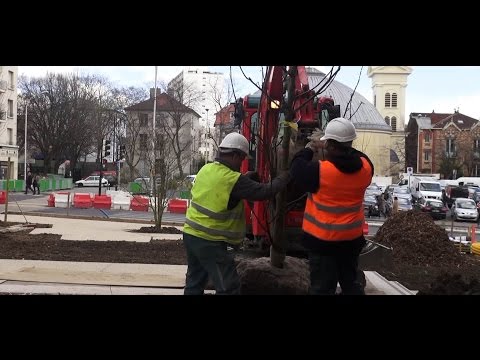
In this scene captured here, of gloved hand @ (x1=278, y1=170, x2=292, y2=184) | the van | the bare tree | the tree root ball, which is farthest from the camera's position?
the bare tree

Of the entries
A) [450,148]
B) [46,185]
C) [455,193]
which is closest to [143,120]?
[46,185]

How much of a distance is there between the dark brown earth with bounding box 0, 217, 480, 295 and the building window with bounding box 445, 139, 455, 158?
64.3 meters

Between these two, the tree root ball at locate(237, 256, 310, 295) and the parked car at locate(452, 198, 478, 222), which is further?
the parked car at locate(452, 198, 478, 222)

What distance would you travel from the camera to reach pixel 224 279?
4.77 metres

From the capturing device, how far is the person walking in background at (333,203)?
427 centimetres

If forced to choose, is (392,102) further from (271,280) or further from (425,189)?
(271,280)

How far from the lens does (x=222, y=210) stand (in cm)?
476

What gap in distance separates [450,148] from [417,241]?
68.2 meters

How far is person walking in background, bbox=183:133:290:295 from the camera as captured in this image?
468 centimetres

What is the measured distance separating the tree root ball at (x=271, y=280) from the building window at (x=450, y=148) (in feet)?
245

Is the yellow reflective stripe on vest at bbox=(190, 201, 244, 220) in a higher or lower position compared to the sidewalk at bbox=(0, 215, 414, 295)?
higher

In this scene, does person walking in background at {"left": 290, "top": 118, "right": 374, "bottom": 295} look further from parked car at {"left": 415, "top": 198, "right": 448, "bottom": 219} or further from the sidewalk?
parked car at {"left": 415, "top": 198, "right": 448, "bottom": 219}

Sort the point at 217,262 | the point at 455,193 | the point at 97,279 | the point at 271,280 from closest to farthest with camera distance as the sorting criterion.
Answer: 1. the point at 217,262
2. the point at 271,280
3. the point at 97,279
4. the point at 455,193

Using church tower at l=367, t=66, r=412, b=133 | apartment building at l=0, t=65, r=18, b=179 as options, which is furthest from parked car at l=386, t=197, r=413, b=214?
church tower at l=367, t=66, r=412, b=133
